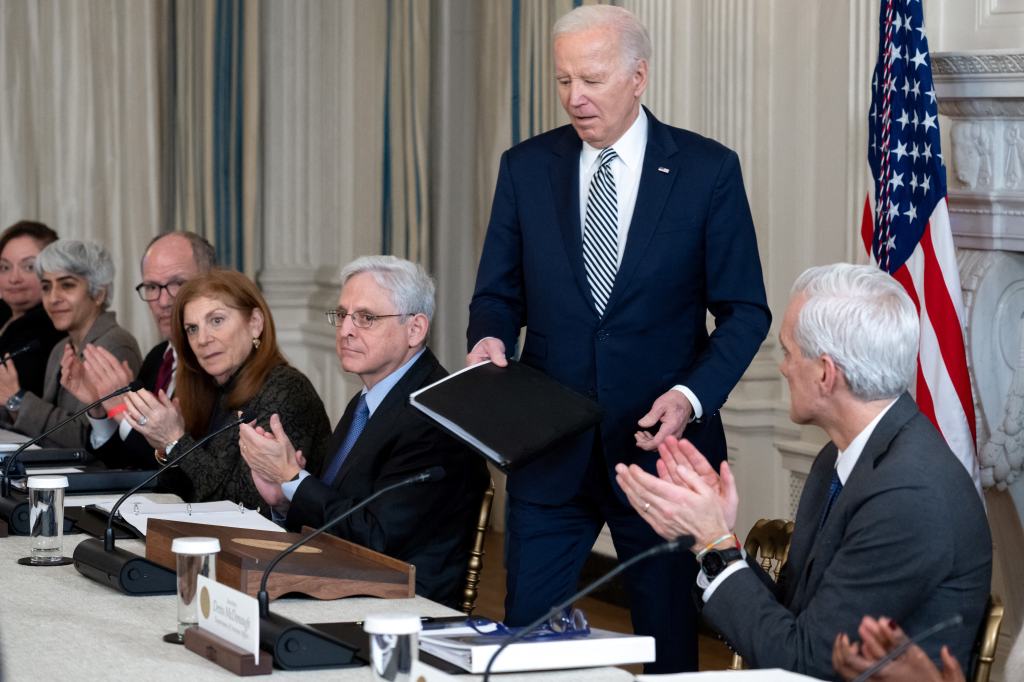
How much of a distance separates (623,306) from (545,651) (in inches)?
48.5

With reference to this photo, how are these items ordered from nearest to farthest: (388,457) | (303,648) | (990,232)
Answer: (303,648) → (388,457) → (990,232)

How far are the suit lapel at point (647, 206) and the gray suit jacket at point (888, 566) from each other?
3.06 feet

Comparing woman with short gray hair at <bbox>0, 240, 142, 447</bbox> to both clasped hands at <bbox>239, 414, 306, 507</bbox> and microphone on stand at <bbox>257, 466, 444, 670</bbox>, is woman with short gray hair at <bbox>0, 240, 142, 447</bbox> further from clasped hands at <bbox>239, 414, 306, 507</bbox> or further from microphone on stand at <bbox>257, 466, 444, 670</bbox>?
microphone on stand at <bbox>257, 466, 444, 670</bbox>

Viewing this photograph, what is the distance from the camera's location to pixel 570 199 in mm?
3277

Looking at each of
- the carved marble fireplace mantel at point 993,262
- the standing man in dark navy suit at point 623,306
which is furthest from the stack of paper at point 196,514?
the carved marble fireplace mantel at point 993,262

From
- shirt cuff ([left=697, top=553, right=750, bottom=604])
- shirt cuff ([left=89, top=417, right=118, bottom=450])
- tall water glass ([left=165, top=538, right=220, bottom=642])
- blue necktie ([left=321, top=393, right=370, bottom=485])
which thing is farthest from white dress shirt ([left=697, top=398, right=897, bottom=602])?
shirt cuff ([left=89, top=417, right=118, bottom=450])

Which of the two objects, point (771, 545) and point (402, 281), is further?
point (402, 281)

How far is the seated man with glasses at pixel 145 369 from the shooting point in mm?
4477

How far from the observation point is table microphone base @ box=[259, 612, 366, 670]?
2113mm

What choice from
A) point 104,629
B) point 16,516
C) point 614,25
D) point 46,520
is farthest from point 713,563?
point 16,516

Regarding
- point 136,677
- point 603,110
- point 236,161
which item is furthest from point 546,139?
point 236,161

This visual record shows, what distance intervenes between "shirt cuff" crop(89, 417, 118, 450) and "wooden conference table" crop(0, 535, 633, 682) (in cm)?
174

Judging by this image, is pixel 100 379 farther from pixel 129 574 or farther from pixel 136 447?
pixel 129 574

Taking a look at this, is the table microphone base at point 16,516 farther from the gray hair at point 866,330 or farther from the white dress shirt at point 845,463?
the gray hair at point 866,330
